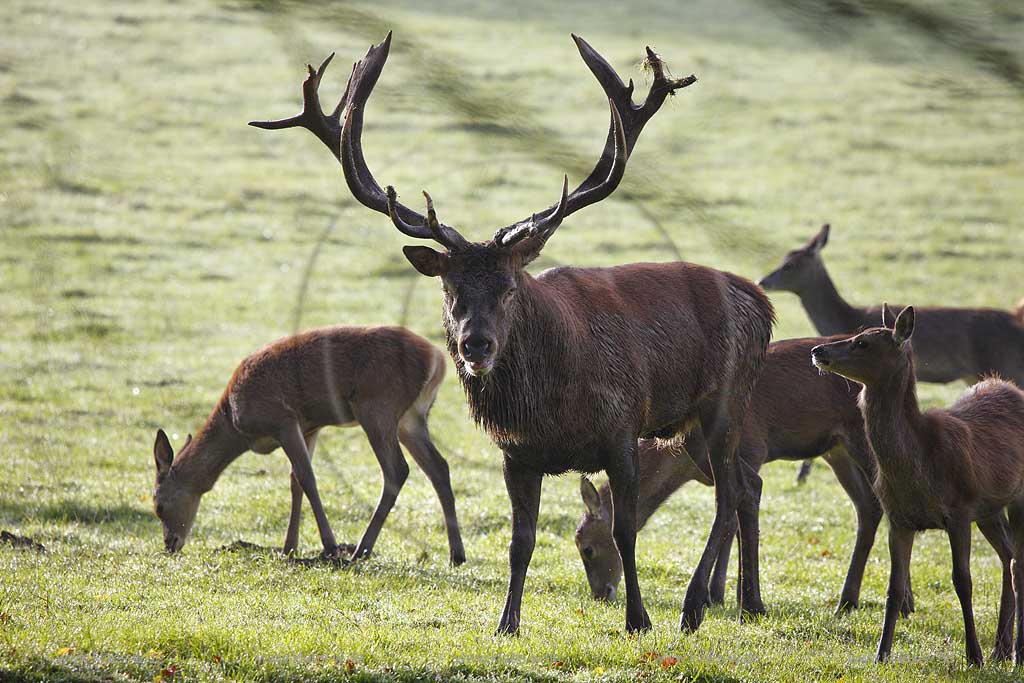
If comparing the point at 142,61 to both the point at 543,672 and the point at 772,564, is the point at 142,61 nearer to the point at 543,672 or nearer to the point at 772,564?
the point at 772,564

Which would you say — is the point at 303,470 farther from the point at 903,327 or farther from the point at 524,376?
the point at 903,327

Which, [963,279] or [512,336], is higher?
[512,336]

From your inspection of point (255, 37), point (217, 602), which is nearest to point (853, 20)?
point (217, 602)

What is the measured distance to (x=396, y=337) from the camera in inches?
415

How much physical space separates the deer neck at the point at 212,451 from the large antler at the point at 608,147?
4483 mm

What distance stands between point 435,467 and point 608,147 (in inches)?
161

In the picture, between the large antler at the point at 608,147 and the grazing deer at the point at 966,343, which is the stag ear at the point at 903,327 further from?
the grazing deer at the point at 966,343

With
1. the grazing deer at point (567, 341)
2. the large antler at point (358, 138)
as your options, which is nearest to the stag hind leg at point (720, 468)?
the grazing deer at point (567, 341)

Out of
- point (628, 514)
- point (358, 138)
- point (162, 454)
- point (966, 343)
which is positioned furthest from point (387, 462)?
point (966, 343)

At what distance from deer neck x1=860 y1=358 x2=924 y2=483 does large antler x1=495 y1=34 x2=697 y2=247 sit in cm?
203

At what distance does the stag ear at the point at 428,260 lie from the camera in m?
6.50

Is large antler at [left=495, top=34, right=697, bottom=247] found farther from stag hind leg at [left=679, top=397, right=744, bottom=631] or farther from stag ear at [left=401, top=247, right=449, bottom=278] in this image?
stag hind leg at [left=679, top=397, right=744, bottom=631]

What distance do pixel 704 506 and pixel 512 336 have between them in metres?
6.29

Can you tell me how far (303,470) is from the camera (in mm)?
10156
